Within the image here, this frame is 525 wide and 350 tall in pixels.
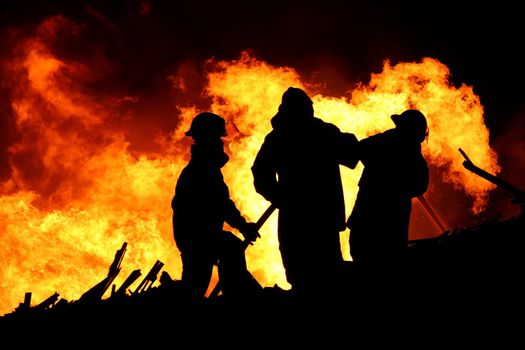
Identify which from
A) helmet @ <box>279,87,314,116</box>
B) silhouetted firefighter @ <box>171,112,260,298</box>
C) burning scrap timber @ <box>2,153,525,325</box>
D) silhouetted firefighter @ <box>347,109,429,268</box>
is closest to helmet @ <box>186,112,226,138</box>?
silhouetted firefighter @ <box>171,112,260,298</box>

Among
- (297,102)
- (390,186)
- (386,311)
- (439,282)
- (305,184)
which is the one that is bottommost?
(386,311)

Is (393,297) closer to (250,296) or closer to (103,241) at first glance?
(250,296)

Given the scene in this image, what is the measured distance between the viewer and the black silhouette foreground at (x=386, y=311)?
3.79m

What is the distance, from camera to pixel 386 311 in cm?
401

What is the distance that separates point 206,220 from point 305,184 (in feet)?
5.47

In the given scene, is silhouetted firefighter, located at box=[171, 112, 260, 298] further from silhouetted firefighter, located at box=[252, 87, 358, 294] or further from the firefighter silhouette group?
silhouetted firefighter, located at box=[252, 87, 358, 294]

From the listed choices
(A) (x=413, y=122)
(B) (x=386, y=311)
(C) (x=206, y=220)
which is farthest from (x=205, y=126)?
(B) (x=386, y=311)

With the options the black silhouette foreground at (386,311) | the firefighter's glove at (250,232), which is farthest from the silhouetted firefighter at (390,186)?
the firefighter's glove at (250,232)

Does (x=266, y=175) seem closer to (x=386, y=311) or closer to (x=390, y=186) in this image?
(x=390, y=186)

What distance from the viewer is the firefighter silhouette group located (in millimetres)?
5656

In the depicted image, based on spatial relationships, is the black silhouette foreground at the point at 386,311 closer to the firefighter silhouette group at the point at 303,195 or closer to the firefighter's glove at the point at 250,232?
the firefighter silhouette group at the point at 303,195

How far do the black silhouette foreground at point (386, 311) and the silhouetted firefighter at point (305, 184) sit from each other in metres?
0.92

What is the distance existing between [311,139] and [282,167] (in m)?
0.48

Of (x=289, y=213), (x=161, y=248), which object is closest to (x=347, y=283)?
(x=289, y=213)
